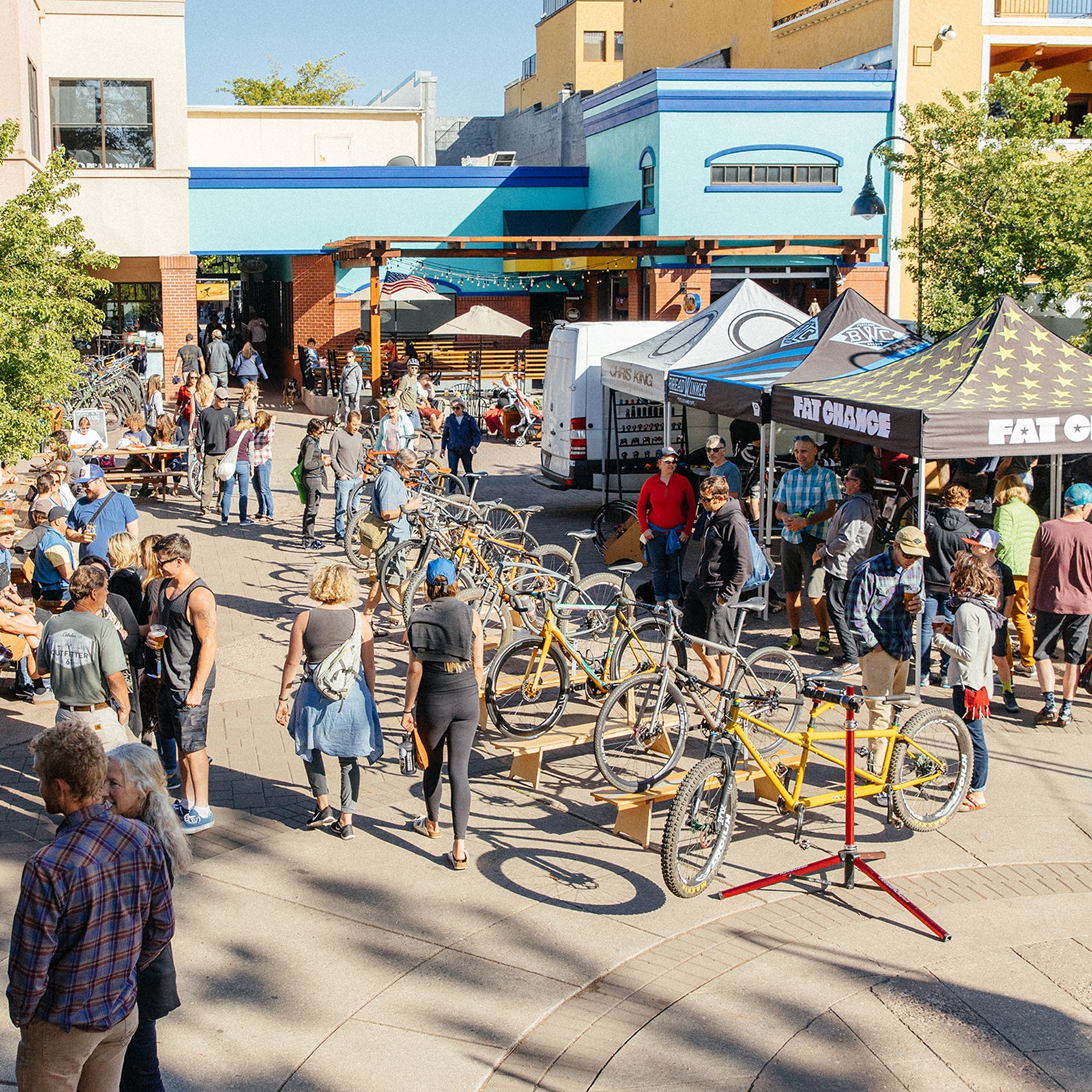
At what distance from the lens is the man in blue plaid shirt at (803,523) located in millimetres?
11648

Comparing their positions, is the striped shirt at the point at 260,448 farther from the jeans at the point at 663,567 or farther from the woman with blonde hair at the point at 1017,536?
the woman with blonde hair at the point at 1017,536

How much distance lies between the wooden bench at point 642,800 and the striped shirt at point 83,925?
12.5 feet

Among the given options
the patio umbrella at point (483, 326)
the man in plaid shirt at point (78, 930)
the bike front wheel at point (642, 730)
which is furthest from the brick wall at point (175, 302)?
the man in plaid shirt at point (78, 930)

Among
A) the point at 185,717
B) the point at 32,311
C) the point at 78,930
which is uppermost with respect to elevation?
the point at 32,311

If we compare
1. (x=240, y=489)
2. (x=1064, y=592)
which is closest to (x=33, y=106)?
(x=240, y=489)

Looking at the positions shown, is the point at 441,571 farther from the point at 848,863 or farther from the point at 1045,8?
the point at 1045,8

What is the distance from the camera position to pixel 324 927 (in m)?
6.51

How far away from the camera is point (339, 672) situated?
7145 mm

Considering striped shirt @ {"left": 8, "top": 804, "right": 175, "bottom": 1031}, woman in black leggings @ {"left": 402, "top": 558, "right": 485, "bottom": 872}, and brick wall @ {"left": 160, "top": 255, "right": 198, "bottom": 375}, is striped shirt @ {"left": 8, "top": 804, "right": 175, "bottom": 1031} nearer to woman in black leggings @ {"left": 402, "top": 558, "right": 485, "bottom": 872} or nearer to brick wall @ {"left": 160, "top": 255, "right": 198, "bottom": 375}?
woman in black leggings @ {"left": 402, "top": 558, "right": 485, "bottom": 872}

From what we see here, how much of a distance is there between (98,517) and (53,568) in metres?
0.63

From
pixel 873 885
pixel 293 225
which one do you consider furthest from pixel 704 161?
pixel 873 885

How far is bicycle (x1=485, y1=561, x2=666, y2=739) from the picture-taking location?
352 inches

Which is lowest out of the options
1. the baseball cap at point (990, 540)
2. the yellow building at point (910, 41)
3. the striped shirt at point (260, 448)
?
the baseball cap at point (990, 540)

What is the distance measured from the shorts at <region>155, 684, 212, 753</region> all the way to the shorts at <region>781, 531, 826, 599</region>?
6.03m
